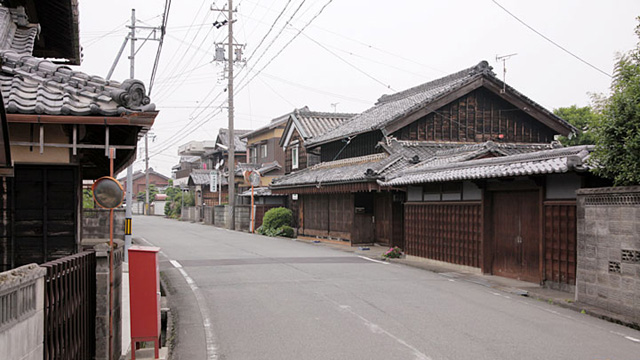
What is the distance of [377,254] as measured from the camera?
22.2 m

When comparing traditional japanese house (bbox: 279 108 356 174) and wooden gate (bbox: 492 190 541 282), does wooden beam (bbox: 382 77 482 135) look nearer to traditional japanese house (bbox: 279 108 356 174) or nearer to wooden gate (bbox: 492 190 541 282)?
wooden gate (bbox: 492 190 541 282)

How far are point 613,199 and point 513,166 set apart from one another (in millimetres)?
3587

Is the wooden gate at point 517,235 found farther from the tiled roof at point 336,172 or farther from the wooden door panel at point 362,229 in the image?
the wooden door panel at point 362,229

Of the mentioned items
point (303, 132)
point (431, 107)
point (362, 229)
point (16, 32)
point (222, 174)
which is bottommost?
point (362, 229)

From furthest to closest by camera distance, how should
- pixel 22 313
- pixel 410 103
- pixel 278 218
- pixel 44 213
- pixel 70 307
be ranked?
pixel 278 218, pixel 410 103, pixel 44 213, pixel 70 307, pixel 22 313

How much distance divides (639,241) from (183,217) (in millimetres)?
55557

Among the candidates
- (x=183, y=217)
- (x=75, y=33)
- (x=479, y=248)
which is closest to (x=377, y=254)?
(x=479, y=248)

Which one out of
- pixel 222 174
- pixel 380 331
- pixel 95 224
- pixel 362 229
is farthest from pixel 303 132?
pixel 380 331

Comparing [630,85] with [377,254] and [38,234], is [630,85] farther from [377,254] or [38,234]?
[377,254]

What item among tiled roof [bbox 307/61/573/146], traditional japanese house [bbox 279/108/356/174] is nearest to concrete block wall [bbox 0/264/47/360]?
tiled roof [bbox 307/61/573/146]

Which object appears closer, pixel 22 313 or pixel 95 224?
pixel 22 313

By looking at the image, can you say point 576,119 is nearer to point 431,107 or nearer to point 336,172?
point 431,107

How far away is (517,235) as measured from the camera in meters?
14.8

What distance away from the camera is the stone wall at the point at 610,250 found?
391 inches
